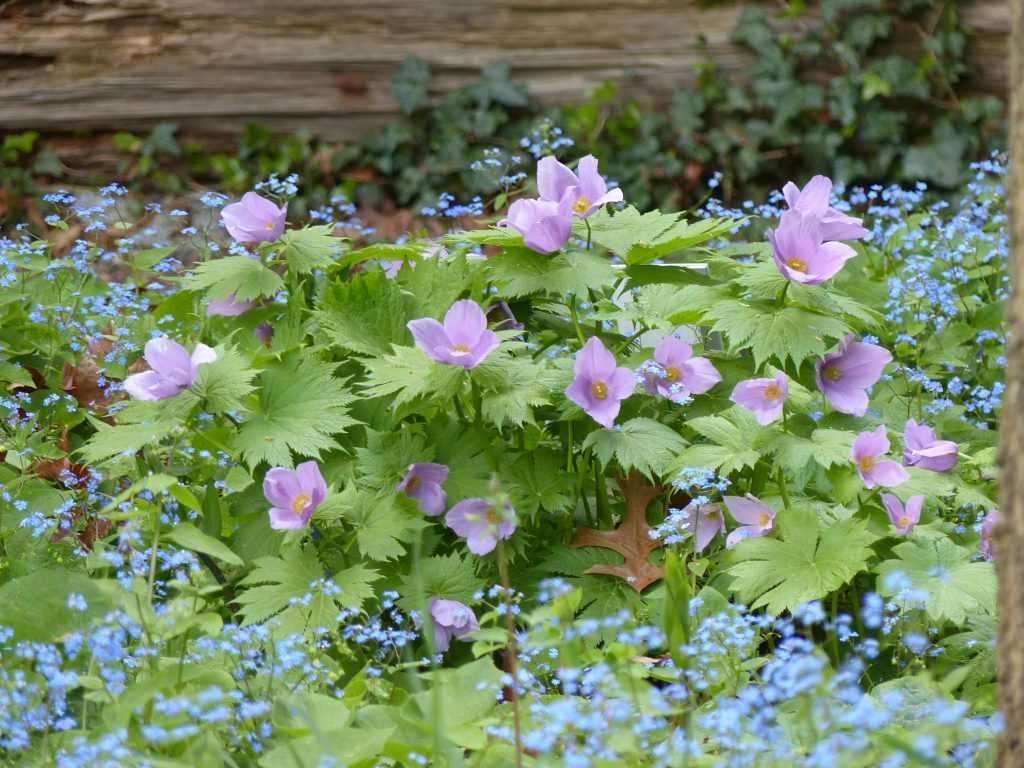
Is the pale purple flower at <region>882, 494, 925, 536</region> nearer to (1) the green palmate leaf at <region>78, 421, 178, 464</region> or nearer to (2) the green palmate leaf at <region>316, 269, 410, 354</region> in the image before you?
(2) the green palmate leaf at <region>316, 269, 410, 354</region>

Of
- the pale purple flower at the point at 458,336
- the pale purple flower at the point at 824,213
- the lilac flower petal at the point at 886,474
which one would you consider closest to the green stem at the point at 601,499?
the pale purple flower at the point at 458,336

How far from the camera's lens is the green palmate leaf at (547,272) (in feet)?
8.09

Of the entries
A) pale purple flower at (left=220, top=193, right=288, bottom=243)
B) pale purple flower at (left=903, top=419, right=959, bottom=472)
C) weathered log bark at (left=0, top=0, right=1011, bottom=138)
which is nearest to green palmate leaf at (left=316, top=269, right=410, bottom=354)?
pale purple flower at (left=220, top=193, right=288, bottom=243)

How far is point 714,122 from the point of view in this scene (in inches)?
244

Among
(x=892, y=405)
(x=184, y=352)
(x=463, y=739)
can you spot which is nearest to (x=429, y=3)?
(x=892, y=405)

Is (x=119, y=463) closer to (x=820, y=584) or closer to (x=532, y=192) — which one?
(x=820, y=584)

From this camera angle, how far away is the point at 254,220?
8.73ft

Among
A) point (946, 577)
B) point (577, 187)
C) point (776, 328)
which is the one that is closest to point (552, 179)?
point (577, 187)

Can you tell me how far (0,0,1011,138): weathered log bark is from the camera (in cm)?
598

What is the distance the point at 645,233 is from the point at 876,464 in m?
0.63

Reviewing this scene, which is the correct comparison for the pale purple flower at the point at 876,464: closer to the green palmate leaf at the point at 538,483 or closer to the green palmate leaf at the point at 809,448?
the green palmate leaf at the point at 809,448

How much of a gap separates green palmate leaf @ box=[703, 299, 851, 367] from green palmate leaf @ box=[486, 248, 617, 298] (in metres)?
0.22

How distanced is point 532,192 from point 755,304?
2715mm

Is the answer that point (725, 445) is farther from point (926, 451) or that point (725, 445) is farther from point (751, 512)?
point (926, 451)
